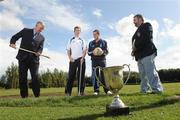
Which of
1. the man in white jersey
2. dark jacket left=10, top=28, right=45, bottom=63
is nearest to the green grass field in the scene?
dark jacket left=10, top=28, right=45, bottom=63

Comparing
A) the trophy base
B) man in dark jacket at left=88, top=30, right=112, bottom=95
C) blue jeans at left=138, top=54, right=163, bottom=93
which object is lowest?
the trophy base

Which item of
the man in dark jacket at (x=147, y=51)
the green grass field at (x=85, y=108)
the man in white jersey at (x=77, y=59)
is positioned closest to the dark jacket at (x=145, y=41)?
the man in dark jacket at (x=147, y=51)

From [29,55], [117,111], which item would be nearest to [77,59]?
[29,55]

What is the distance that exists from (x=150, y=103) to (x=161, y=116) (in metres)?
1.96

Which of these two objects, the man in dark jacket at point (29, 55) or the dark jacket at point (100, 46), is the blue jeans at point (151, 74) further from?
the man in dark jacket at point (29, 55)

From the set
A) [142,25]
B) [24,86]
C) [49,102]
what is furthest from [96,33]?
[49,102]

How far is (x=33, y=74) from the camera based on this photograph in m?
12.0

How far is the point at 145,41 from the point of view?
11.2 metres

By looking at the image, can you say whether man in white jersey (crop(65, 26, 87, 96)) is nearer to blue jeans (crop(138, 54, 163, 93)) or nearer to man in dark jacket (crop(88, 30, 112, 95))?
man in dark jacket (crop(88, 30, 112, 95))

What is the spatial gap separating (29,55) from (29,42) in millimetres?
445

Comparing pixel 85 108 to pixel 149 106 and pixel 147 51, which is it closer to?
pixel 149 106

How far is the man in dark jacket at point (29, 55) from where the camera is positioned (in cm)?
1196

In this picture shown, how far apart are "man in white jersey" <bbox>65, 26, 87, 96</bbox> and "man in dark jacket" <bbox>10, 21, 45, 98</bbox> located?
39.5 inches

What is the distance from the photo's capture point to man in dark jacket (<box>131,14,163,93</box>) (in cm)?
1109
